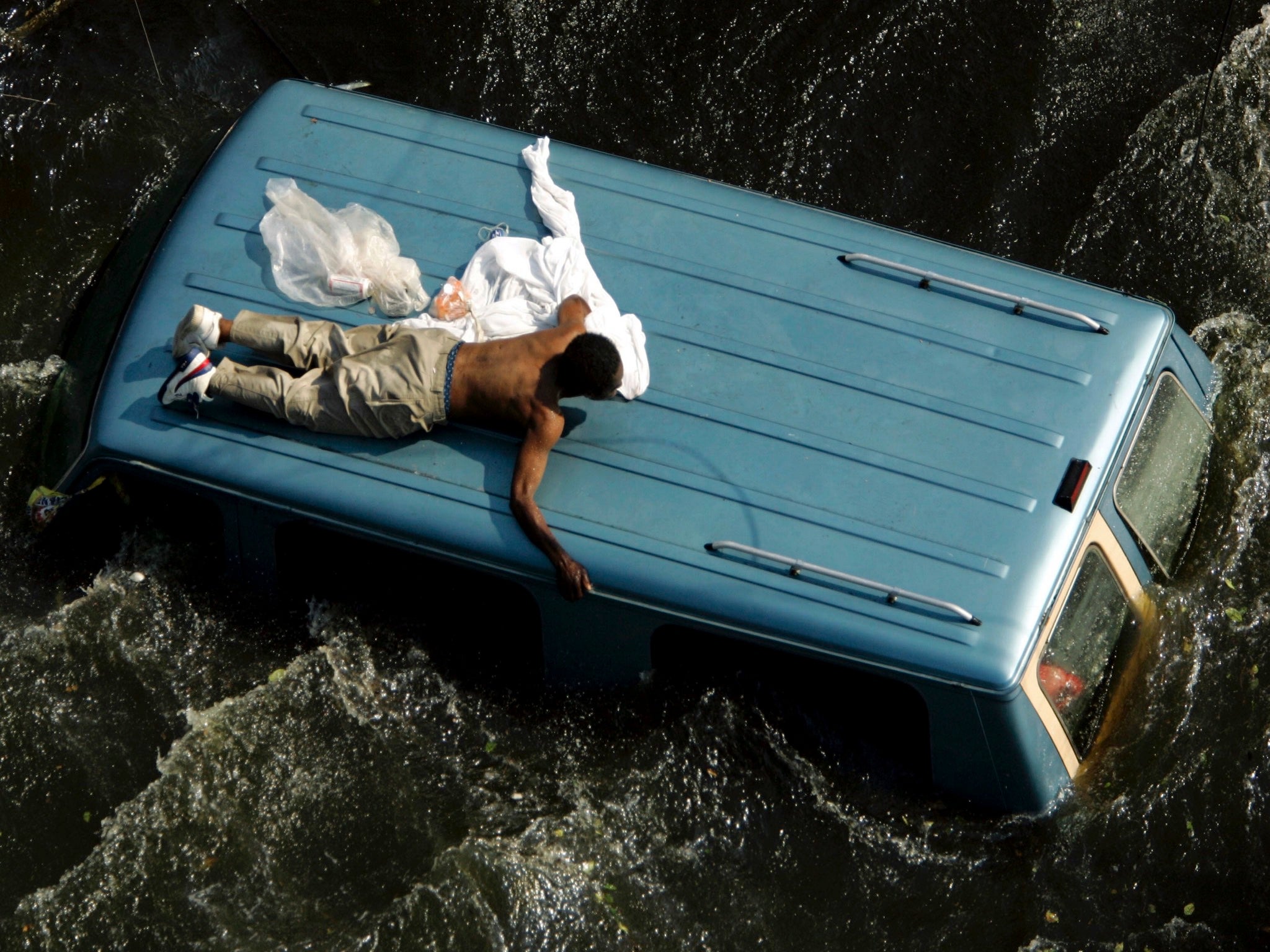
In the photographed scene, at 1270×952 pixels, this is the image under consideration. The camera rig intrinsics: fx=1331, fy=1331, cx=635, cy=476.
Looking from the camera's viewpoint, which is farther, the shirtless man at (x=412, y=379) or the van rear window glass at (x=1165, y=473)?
the van rear window glass at (x=1165, y=473)

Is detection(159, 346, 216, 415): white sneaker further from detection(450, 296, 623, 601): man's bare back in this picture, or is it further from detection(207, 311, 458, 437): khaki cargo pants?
detection(450, 296, 623, 601): man's bare back

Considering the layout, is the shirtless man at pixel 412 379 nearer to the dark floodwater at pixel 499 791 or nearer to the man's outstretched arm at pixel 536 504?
the man's outstretched arm at pixel 536 504

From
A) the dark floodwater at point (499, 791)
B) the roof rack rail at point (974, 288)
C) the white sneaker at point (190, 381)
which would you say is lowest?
the dark floodwater at point (499, 791)

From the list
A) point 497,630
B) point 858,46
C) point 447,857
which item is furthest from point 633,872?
point 858,46

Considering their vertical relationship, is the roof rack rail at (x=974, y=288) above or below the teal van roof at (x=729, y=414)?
above

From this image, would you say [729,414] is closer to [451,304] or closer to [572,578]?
[572,578]

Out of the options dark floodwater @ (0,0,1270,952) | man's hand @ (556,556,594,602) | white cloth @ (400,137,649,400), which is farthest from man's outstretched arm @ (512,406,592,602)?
dark floodwater @ (0,0,1270,952)

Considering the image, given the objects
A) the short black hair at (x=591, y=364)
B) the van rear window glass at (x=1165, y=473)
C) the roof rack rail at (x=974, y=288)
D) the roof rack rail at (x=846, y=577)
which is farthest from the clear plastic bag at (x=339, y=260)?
the van rear window glass at (x=1165, y=473)

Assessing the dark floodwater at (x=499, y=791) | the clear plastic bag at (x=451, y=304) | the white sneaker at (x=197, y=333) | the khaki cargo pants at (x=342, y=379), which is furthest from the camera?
the clear plastic bag at (x=451, y=304)

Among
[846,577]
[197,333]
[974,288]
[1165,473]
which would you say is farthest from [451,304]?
[1165,473]
